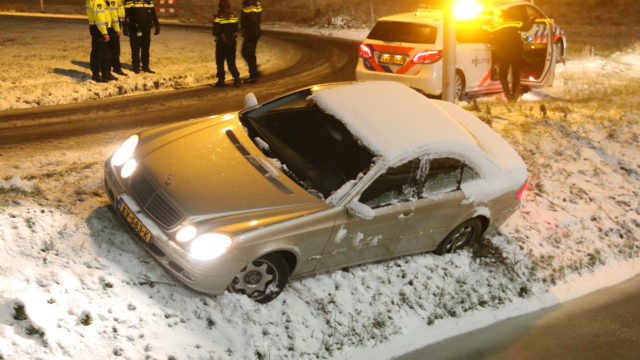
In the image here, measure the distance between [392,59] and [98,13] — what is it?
18.0 feet

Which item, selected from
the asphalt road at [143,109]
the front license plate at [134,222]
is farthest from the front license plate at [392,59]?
the front license plate at [134,222]

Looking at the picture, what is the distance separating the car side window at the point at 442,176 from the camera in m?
6.29

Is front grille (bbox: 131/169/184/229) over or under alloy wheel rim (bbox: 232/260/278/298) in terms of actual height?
over

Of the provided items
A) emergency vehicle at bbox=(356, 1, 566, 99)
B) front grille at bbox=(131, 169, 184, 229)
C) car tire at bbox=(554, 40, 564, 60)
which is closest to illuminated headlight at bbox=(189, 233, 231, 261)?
front grille at bbox=(131, 169, 184, 229)

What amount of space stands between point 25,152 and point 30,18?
55.9ft

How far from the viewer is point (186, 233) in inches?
199

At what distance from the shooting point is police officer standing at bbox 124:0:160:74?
43.1 ft

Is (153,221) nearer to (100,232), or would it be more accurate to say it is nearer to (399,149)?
(100,232)

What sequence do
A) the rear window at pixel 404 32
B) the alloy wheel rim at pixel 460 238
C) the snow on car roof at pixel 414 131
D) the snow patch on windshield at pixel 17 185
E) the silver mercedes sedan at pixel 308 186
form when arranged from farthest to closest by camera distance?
the rear window at pixel 404 32, the alloy wheel rim at pixel 460 238, the snow patch on windshield at pixel 17 185, the snow on car roof at pixel 414 131, the silver mercedes sedan at pixel 308 186

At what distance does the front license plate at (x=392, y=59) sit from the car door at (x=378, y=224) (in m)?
5.31

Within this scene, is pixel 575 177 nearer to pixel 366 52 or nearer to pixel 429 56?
pixel 429 56

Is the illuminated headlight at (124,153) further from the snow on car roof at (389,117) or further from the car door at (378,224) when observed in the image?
the car door at (378,224)

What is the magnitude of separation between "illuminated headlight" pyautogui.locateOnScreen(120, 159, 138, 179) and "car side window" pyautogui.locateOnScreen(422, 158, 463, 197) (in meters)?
2.77

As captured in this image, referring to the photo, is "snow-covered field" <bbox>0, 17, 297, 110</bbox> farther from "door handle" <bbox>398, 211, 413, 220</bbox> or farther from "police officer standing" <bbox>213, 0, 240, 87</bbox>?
"door handle" <bbox>398, 211, 413, 220</bbox>
